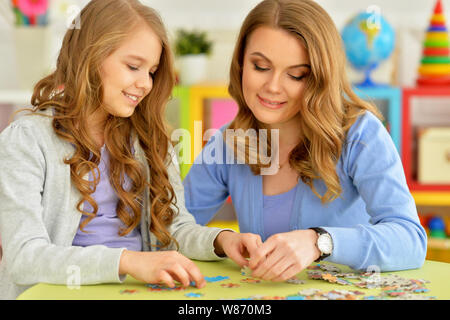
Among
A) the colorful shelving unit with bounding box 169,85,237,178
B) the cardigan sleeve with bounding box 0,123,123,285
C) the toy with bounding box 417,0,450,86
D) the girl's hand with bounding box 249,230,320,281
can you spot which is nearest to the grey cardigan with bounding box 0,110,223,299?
the cardigan sleeve with bounding box 0,123,123,285

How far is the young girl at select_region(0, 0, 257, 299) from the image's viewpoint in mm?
1087

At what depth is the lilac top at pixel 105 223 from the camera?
4.35ft

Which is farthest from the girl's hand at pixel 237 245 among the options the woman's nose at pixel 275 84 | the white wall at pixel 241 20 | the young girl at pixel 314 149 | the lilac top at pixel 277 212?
the white wall at pixel 241 20

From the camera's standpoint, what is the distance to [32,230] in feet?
3.69

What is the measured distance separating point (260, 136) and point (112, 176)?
1.39 feet

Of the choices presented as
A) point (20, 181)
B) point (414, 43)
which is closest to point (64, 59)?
point (20, 181)

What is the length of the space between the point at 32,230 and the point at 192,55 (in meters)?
1.98

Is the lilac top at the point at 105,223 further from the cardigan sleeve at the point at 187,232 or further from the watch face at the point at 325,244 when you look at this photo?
the watch face at the point at 325,244

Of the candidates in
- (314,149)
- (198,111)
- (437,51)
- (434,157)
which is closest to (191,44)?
(198,111)

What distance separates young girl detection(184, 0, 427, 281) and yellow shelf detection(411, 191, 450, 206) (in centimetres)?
155

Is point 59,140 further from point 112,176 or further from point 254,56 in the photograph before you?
point 254,56

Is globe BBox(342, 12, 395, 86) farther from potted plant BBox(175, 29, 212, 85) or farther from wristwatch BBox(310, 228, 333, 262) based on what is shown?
wristwatch BBox(310, 228, 333, 262)

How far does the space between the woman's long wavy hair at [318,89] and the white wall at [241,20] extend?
1784 mm

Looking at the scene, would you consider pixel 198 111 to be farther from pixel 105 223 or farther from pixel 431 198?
pixel 105 223
